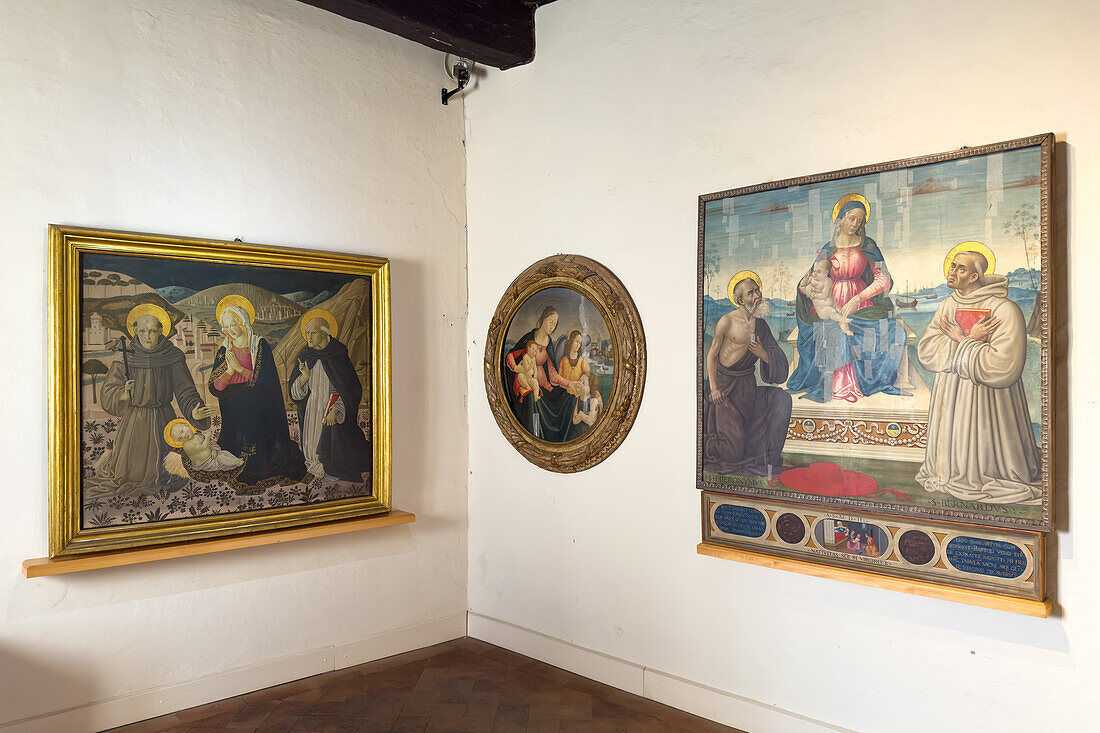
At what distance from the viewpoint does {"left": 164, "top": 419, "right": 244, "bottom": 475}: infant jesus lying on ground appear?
3.63 metres

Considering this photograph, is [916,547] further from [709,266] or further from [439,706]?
[439,706]

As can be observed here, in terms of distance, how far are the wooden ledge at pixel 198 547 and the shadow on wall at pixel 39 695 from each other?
403 mm

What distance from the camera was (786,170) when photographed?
334 centimetres

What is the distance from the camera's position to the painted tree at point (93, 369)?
11.2ft

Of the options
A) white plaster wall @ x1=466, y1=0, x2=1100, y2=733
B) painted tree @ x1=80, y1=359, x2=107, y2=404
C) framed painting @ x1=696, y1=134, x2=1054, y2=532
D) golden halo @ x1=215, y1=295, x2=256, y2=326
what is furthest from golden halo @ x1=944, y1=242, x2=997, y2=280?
painted tree @ x1=80, y1=359, x2=107, y2=404

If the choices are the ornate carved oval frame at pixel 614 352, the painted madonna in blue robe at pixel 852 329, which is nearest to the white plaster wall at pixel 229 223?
the ornate carved oval frame at pixel 614 352

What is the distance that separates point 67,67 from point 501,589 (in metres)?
3.56

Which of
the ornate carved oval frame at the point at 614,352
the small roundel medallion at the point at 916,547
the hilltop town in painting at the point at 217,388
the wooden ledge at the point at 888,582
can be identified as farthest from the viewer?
the ornate carved oval frame at the point at 614,352

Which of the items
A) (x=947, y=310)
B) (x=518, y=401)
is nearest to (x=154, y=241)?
(x=518, y=401)

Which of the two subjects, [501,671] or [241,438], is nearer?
[241,438]

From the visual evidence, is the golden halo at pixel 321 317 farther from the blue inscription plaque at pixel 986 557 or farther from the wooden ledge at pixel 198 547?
the blue inscription plaque at pixel 986 557

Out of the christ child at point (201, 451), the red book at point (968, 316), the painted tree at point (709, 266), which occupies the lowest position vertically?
the christ child at point (201, 451)

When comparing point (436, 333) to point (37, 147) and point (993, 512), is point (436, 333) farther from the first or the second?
point (993, 512)

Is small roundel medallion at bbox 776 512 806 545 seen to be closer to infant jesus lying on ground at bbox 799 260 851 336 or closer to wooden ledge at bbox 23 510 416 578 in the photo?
infant jesus lying on ground at bbox 799 260 851 336
